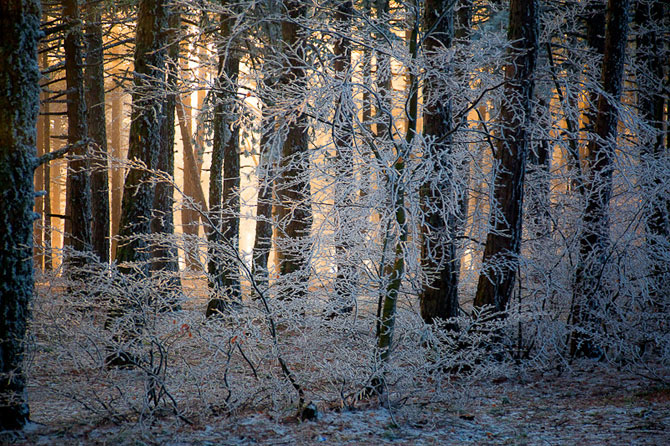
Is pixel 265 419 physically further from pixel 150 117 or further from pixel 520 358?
pixel 150 117

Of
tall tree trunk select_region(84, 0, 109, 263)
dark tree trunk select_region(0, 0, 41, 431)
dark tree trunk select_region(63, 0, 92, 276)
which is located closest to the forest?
dark tree trunk select_region(0, 0, 41, 431)

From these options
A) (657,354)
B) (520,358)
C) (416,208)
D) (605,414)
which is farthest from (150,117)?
(657,354)

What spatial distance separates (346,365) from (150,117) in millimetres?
5773

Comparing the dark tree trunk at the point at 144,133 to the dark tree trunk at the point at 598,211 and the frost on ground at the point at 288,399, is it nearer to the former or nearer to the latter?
the frost on ground at the point at 288,399

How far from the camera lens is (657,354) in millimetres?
10039

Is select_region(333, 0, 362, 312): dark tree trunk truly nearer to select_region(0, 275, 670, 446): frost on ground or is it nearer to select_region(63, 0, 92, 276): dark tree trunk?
select_region(0, 275, 670, 446): frost on ground

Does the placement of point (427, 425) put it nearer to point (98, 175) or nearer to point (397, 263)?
point (397, 263)

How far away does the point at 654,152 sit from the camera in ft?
33.2

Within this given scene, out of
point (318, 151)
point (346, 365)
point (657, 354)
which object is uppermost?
point (318, 151)

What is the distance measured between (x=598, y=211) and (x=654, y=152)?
241cm

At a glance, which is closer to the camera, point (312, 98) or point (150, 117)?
point (312, 98)

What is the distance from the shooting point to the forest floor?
18.4 feet

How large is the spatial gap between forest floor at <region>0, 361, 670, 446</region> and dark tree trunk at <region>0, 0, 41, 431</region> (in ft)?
2.30

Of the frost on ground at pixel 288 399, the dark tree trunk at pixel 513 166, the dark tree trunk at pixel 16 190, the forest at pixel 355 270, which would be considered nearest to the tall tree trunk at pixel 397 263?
the forest at pixel 355 270
